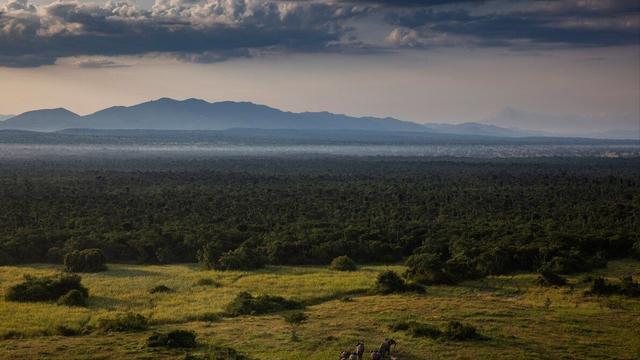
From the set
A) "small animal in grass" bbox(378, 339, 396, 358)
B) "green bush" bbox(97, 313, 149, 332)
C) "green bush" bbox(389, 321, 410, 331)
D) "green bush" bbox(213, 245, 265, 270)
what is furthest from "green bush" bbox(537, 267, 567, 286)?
"green bush" bbox(97, 313, 149, 332)

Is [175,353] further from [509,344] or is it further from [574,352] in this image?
[574,352]

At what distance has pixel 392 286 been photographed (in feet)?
134

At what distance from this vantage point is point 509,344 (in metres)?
28.4

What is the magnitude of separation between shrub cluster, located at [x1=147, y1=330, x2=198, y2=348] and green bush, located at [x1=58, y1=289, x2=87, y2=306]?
1096 centimetres

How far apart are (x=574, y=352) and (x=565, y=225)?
4839 cm

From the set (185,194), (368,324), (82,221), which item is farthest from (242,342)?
(185,194)

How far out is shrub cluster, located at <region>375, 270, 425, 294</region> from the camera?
4056 cm

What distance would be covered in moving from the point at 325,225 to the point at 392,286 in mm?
30218

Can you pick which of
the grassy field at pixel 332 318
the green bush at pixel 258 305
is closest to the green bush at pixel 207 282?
the grassy field at pixel 332 318

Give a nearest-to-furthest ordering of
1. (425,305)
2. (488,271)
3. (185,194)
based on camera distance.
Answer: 1. (425,305)
2. (488,271)
3. (185,194)

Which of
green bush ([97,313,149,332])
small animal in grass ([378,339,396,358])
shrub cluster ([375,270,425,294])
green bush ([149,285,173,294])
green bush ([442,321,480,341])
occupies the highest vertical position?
small animal in grass ([378,339,396,358])

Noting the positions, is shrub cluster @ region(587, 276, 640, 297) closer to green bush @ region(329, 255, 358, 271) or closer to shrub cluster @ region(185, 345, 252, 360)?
green bush @ region(329, 255, 358, 271)

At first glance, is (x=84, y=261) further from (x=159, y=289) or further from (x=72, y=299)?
(x=72, y=299)

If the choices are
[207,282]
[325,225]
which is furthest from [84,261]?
[325,225]
